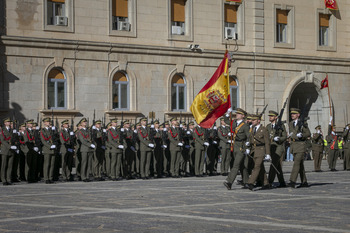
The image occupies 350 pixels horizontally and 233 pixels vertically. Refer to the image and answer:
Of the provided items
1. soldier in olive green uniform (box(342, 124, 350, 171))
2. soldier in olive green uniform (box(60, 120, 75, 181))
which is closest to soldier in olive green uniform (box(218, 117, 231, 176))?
soldier in olive green uniform (box(60, 120, 75, 181))

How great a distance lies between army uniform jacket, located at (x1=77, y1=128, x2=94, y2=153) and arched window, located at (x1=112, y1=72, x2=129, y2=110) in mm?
9996

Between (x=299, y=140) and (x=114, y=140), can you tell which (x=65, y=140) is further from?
(x=299, y=140)

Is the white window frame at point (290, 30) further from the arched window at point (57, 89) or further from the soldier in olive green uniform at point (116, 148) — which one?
the soldier in olive green uniform at point (116, 148)

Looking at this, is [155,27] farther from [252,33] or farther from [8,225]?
[8,225]

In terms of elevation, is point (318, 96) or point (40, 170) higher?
point (318, 96)

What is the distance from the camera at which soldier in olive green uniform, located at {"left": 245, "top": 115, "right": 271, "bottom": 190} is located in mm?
16953

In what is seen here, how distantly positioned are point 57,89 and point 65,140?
9.14 metres

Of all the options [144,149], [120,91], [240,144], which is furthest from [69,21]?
[240,144]

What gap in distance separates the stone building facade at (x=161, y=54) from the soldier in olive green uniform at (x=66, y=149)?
641 centimetres

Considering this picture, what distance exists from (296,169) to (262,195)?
2.04 meters

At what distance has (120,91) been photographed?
106 ft

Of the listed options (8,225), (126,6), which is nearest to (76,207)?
(8,225)

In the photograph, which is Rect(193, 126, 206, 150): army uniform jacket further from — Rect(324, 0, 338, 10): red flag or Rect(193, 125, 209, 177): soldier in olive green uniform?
Rect(324, 0, 338, 10): red flag

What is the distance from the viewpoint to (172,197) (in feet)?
50.0
